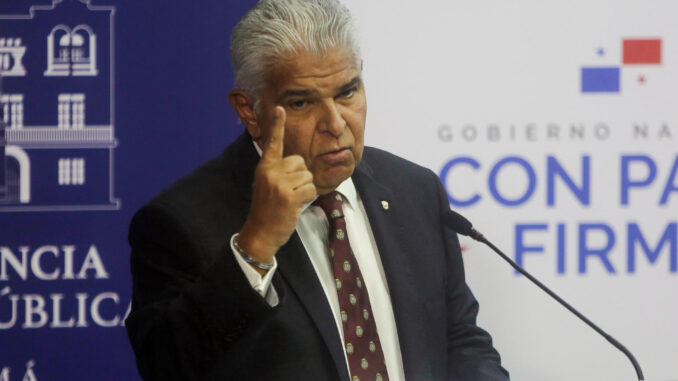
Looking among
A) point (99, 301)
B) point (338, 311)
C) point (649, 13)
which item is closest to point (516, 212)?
point (649, 13)

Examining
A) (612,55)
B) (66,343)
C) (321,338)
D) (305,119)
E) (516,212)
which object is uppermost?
(612,55)

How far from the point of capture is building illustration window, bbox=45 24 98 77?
2.73 metres

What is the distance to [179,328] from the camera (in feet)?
5.69

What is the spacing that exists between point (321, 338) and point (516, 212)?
1179 millimetres

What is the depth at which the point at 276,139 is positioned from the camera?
175cm

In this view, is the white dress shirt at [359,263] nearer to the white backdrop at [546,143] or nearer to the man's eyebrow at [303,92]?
the man's eyebrow at [303,92]

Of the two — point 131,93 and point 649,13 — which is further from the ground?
point 649,13

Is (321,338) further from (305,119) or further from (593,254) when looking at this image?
(593,254)

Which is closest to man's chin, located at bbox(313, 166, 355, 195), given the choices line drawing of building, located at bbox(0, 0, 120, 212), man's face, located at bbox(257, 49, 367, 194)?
man's face, located at bbox(257, 49, 367, 194)

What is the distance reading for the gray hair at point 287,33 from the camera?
1.88 m

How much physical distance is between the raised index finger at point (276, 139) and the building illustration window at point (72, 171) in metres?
1.18

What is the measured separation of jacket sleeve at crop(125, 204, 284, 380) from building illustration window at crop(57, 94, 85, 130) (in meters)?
0.91

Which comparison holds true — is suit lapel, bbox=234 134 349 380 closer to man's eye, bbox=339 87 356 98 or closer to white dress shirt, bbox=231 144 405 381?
white dress shirt, bbox=231 144 405 381

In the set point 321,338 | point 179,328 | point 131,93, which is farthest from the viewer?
point 131,93
